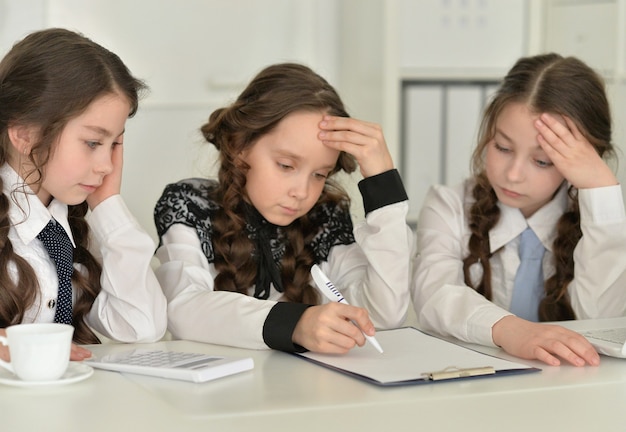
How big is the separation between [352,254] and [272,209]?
0.69 feet

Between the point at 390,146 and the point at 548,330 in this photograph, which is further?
the point at 390,146

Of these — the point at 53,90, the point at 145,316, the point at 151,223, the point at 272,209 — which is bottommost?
the point at 151,223

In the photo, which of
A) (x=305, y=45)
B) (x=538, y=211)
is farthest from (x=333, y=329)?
(x=305, y=45)

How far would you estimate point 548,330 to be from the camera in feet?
4.30

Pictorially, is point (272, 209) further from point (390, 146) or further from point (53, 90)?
point (390, 146)

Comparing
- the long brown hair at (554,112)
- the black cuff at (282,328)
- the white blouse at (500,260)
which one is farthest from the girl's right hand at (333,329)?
the long brown hair at (554,112)

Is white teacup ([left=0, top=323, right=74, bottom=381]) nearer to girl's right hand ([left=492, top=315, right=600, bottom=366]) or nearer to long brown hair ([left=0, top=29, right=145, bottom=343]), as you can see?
long brown hair ([left=0, top=29, right=145, bottom=343])

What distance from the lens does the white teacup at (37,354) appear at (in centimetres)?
103

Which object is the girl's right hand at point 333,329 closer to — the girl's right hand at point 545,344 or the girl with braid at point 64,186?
the girl's right hand at point 545,344

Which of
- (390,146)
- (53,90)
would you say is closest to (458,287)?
(53,90)

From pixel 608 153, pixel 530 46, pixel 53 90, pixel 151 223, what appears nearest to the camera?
pixel 53 90

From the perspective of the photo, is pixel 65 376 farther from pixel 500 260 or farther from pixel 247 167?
pixel 500 260

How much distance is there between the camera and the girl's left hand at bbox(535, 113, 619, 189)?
5.65 ft

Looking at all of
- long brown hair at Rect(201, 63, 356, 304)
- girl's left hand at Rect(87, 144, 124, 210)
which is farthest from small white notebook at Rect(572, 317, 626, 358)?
girl's left hand at Rect(87, 144, 124, 210)
